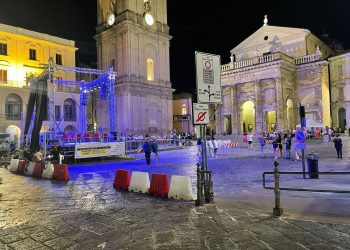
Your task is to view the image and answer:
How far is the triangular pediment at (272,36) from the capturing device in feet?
133

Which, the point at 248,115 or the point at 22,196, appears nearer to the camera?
the point at 22,196

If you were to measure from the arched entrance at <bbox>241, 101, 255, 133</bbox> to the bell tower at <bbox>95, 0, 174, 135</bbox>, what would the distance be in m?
10.3

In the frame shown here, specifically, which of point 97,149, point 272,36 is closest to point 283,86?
point 272,36

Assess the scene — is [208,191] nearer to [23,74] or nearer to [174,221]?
[174,221]

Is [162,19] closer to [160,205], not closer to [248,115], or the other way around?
[248,115]

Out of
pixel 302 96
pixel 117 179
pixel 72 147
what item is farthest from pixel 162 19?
pixel 117 179

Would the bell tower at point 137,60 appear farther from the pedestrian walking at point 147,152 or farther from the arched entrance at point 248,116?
the pedestrian walking at point 147,152

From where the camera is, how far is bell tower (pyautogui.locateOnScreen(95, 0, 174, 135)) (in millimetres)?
38281

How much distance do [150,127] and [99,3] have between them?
64.1 feet

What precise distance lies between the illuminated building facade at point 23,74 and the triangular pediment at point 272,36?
25.4m

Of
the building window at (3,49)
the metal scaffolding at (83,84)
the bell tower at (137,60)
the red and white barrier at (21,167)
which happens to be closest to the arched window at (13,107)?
the building window at (3,49)

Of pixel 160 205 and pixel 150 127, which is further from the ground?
pixel 150 127

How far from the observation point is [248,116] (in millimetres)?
43281

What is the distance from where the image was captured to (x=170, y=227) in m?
5.65
